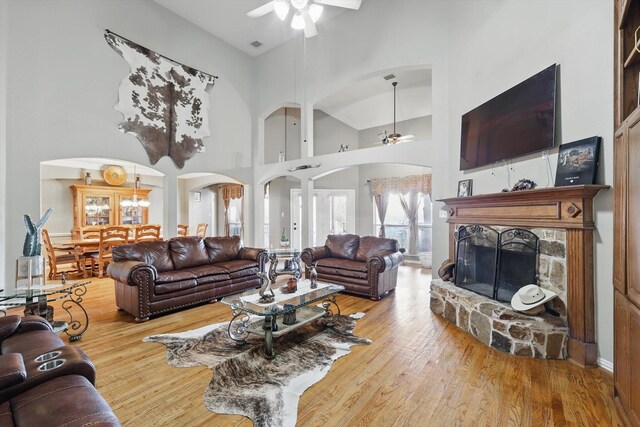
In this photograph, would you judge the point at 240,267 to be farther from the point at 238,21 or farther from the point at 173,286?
the point at 238,21

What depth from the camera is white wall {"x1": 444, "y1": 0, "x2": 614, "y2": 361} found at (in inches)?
99.0

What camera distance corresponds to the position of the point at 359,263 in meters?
4.87

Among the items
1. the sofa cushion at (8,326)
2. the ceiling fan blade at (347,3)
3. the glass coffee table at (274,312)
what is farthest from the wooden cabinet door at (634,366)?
the ceiling fan blade at (347,3)

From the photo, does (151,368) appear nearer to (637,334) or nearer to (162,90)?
(637,334)

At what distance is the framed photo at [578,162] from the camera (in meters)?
2.56

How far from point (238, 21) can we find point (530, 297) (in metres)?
7.17

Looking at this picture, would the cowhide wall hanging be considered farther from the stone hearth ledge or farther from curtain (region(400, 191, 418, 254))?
the stone hearth ledge

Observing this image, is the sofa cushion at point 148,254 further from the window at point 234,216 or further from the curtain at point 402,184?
the curtain at point 402,184

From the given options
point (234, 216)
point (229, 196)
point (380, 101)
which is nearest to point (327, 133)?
point (380, 101)

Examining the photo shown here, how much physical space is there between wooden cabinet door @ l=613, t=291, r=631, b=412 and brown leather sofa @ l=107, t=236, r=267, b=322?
4.32m

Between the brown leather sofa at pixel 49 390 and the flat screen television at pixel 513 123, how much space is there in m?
4.07

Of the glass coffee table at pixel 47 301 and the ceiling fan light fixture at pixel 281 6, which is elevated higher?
the ceiling fan light fixture at pixel 281 6

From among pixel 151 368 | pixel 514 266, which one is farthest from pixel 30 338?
pixel 514 266

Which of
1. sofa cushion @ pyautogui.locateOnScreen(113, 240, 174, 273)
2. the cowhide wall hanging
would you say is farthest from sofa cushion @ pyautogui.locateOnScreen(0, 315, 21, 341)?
the cowhide wall hanging
